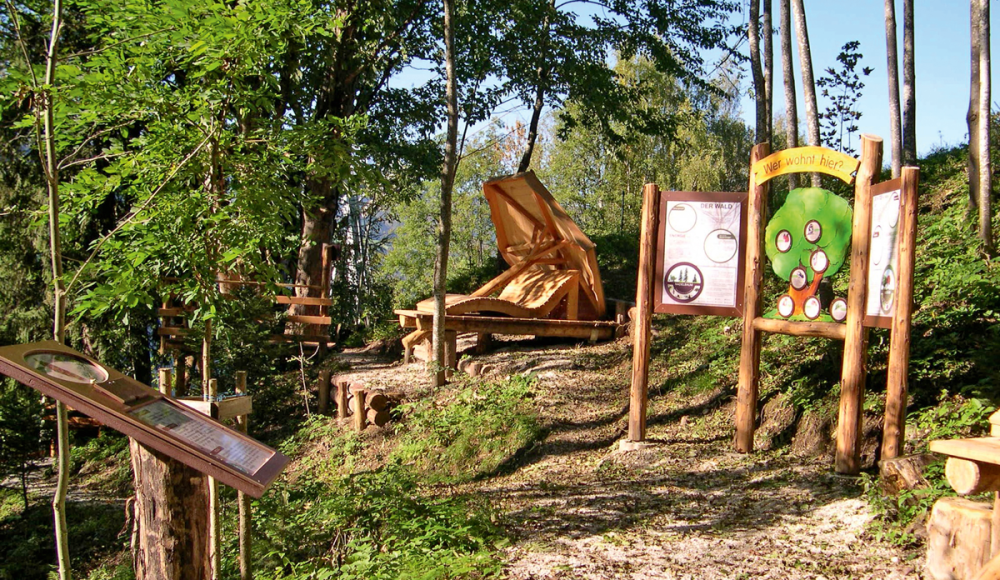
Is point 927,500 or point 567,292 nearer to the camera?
point 927,500

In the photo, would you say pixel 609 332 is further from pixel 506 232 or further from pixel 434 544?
pixel 434 544

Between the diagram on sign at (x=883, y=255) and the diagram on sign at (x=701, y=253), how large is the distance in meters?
1.40

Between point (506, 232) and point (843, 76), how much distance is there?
858 cm

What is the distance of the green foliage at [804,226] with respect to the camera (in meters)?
6.99

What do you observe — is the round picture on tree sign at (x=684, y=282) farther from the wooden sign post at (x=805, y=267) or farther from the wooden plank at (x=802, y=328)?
the wooden plank at (x=802, y=328)

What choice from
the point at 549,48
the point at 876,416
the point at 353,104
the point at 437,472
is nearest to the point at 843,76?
the point at 549,48

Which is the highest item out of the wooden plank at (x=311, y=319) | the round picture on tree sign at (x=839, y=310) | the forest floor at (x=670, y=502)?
the round picture on tree sign at (x=839, y=310)

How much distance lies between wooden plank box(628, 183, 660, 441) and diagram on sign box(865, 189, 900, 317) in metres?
2.10

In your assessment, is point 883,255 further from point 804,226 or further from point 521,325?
point 521,325

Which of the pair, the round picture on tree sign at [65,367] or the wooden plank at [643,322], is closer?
the round picture on tree sign at [65,367]

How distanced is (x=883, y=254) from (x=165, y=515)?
574cm

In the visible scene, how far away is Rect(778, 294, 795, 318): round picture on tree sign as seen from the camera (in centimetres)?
729

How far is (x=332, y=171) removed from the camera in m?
5.47

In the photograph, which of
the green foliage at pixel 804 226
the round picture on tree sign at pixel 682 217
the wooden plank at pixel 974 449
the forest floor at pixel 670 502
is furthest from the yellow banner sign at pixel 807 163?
the wooden plank at pixel 974 449
